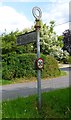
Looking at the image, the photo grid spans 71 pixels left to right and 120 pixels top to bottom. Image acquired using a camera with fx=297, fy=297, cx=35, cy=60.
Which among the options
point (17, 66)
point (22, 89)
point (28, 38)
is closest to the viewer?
point (28, 38)

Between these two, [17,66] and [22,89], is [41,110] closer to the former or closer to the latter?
[22,89]

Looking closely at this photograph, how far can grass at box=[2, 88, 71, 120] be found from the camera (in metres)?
6.87

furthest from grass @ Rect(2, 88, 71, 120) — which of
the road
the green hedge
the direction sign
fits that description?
the green hedge

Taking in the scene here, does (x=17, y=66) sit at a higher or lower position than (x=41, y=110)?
higher

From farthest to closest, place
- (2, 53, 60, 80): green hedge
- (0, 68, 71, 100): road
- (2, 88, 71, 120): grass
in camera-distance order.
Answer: (2, 53, 60, 80): green hedge → (0, 68, 71, 100): road → (2, 88, 71, 120): grass

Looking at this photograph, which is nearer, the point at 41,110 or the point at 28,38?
the point at 41,110

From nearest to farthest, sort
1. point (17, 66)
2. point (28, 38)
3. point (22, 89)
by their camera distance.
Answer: point (28, 38), point (22, 89), point (17, 66)

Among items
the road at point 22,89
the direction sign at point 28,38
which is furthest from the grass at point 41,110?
the road at point 22,89

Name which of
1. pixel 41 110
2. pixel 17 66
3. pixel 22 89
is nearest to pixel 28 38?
pixel 41 110

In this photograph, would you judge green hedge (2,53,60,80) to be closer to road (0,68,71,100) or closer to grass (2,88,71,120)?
road (0,68,71,100)

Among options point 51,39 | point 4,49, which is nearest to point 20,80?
point 4,49

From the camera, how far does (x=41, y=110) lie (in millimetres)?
7215

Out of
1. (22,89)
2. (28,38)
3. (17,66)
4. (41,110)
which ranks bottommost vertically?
(22,89)

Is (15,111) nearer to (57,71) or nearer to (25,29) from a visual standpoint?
(57,71)
